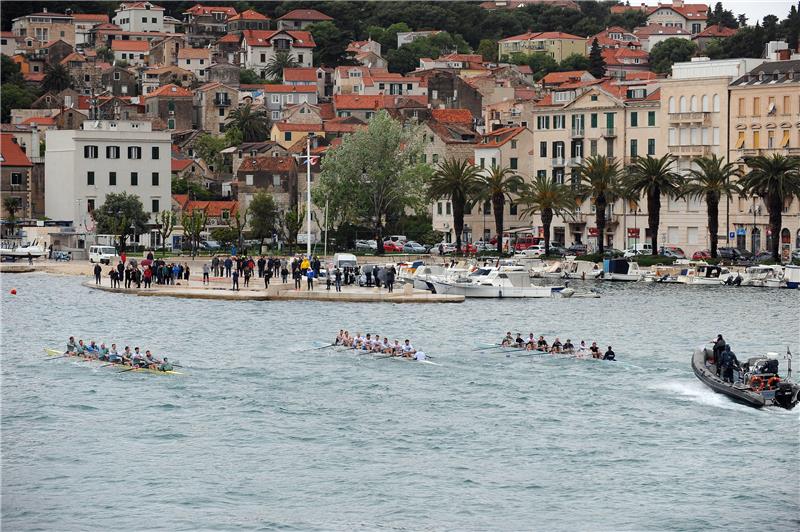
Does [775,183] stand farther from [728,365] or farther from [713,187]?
[728,365]

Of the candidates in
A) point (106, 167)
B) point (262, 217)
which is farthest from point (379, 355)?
point (106, 167)

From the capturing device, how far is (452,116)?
16762cm

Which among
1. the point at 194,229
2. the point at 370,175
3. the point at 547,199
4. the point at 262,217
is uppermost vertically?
the point at 370,175

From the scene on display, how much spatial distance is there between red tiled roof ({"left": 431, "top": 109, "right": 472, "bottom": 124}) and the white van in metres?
54.0

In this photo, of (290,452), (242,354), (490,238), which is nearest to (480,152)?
(490,238)

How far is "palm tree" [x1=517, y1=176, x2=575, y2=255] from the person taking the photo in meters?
121

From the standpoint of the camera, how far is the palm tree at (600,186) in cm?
11769

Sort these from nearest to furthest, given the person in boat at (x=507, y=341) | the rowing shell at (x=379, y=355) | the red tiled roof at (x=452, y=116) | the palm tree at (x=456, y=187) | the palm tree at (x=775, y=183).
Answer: the rowing shell at (x=379, y=355)
the person in boat at (x=507, y=341)
the palm tree at (x=775, y=183)
the palm tree at (x=456, y=187)
the red tiled roof at (x=452, y=116)

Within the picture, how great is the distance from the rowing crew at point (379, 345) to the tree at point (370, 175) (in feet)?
190

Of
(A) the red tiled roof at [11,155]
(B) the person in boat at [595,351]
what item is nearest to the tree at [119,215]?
(A) the red tiled roof at [11,155]

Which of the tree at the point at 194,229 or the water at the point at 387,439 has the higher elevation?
the tree at the point at 194,229

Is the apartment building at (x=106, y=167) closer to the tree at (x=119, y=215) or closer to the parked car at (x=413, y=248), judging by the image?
the tree at (x=119, y=215)

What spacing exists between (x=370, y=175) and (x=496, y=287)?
110 ft

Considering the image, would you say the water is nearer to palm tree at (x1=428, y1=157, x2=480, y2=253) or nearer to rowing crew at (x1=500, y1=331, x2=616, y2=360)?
rowing crew at (x1=500, y1=331, x2=616, y2=360)
